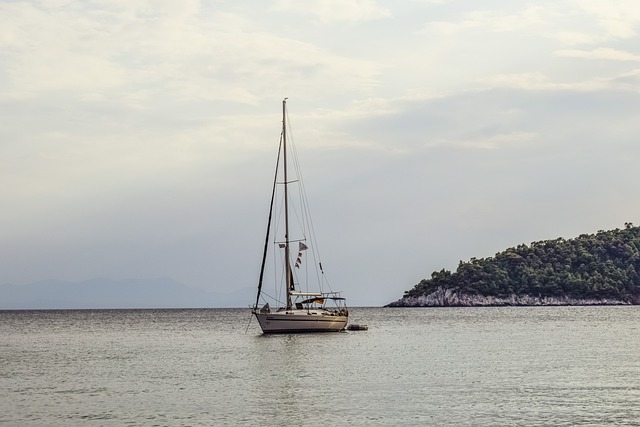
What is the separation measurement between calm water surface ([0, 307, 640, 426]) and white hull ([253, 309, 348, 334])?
4731 mm

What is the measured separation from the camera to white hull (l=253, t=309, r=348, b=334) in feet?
323

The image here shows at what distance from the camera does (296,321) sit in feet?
323

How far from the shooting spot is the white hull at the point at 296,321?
98500 millimetres

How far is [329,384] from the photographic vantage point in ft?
176

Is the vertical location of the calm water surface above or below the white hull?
below

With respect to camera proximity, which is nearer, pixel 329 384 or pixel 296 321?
pixel 329 384

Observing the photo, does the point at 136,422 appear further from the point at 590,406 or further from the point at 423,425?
the point at 590,406

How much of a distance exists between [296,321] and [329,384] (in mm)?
45076

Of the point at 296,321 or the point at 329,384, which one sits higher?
the point at 296,321

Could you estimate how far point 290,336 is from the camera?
10200 centimetres

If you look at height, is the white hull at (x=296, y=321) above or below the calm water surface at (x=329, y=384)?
above

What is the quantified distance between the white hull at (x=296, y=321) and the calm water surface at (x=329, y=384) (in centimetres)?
473

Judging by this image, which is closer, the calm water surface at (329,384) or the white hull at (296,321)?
the calm water surface at (329,384)

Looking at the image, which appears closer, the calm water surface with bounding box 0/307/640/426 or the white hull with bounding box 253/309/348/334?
the calm water surface with bounding box 0/307/640/426
